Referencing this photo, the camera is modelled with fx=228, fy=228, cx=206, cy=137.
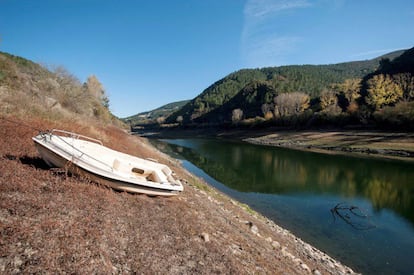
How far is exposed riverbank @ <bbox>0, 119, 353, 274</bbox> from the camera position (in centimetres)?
375

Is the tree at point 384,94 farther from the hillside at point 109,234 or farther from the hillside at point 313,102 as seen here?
the hillside at point 109,234

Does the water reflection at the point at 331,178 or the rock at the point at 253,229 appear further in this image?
the water reflection at the point at 331,178

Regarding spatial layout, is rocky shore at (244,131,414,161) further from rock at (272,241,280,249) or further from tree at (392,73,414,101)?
rock at (272,241,280,249)

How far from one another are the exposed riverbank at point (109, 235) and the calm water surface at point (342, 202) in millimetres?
2714

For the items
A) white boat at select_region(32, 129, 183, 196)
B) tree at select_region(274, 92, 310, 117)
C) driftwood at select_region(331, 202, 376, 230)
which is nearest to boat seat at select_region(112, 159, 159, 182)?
white boat at select_region(32, 129, 183, 196)

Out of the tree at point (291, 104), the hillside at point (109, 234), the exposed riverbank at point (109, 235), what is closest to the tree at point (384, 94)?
the tree at point (291, 104)

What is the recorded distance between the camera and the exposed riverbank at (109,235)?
375 centimetres

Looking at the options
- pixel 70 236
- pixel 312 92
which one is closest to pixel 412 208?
pixel 70 236

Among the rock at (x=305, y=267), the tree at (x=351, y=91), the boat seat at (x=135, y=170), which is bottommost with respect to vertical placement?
the rock at (x=305, y=267)

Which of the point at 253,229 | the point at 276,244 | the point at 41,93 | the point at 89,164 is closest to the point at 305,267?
the point at 276,244

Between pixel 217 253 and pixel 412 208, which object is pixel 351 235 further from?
pixel 217 253

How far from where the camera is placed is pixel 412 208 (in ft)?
49.9

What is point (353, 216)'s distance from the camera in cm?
1382

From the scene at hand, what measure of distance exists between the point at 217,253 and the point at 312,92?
14790cm
